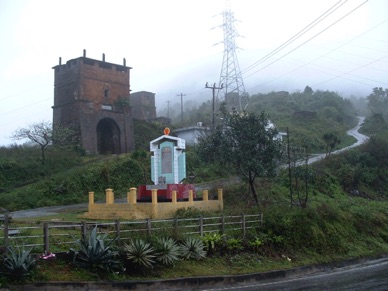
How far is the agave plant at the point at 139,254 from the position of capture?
12516 millimetres

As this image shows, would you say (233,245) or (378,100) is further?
(378,100)

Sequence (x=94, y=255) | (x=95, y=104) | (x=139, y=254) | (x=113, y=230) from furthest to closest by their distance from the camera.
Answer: (x=95, y=104) < (x=113, y=230) < (x=139, y=254) < (x=94, y=255)

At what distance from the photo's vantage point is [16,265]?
10.4m

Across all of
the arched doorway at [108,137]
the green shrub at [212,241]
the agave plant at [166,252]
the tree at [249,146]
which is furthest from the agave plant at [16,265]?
the arched doorway at [108,137]

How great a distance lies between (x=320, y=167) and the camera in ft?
128

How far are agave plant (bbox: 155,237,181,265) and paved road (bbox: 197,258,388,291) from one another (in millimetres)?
1282

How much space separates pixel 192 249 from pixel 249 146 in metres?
9.13

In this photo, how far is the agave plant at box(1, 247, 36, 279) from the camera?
10414mm

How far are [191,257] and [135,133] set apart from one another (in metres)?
36.2

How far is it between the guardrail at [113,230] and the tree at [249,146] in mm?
4796

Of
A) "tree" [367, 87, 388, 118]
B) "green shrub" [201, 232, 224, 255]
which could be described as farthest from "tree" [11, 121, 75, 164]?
"tree" [367, 87, 388, 118]

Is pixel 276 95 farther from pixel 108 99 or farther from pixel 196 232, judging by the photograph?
pixel 196 232

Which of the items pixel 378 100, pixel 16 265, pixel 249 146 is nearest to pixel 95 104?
pixel 249 146

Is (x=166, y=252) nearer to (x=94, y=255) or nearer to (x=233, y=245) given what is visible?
(x=94, y=255)
